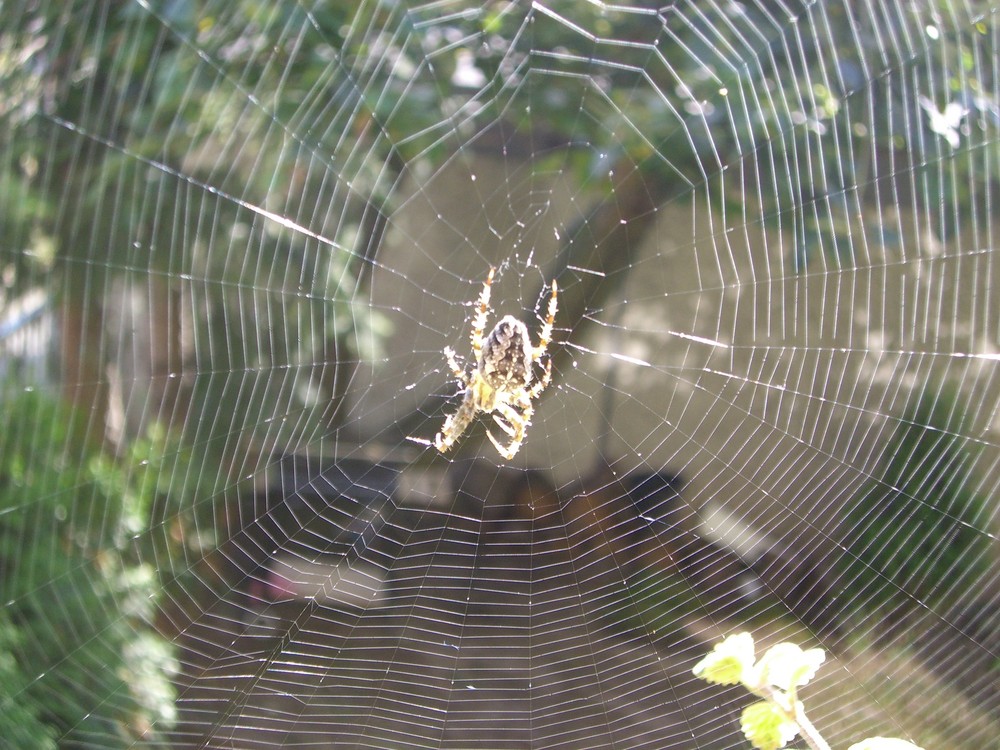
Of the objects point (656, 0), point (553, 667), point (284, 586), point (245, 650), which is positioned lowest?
point (553, 667)

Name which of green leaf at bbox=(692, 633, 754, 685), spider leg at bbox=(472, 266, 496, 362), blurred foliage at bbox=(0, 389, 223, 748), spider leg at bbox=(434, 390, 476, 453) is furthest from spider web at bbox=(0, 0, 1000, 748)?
green leaf at bbox=(692, 633, 754, 685)

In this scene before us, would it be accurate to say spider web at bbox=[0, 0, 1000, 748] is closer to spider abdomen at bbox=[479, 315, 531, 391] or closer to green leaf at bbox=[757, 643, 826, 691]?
spider abdomen at bbox=[479, 315, 531, 391]

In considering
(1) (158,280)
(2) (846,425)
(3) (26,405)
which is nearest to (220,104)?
(1) (158,280)

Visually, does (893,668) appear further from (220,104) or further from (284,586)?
(220,104)

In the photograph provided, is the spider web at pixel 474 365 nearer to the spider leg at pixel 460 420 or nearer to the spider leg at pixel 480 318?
the spider leg at pixel 480 318

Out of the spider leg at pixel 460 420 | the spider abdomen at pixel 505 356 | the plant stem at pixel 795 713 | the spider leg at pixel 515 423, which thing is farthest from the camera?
the spider leg at pixel 515 423

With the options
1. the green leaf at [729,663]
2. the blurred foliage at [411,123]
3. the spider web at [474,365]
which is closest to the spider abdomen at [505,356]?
the spider web at [474,365]

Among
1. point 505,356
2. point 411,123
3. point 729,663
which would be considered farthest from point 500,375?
point 729,663
